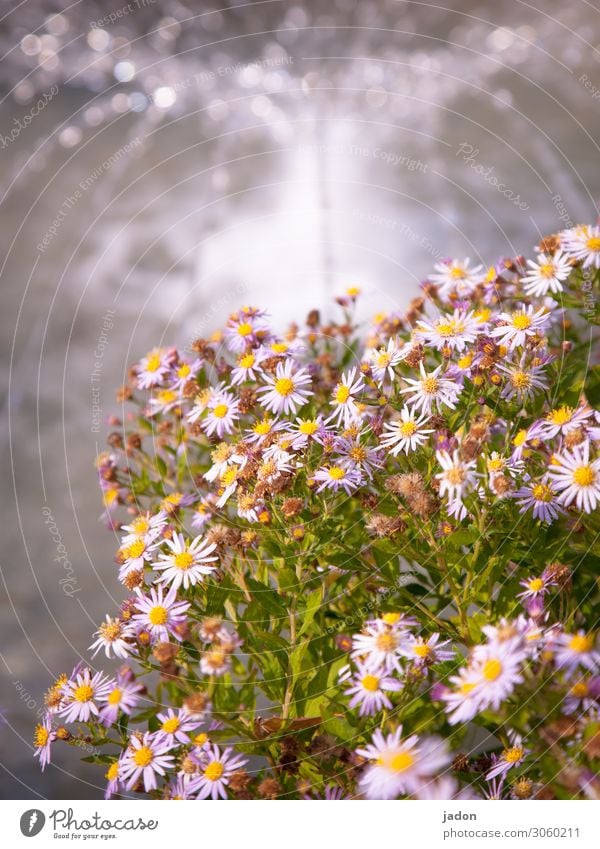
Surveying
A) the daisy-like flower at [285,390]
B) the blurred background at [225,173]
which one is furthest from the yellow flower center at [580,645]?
the blurred background at [225,173]

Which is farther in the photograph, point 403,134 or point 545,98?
point 403,134

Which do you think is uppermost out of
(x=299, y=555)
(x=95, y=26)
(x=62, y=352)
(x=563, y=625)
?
(x=95, y=26)

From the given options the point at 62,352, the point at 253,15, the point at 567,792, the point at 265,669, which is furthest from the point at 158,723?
the point at 253,15

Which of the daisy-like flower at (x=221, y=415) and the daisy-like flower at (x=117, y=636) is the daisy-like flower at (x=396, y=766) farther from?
the daisy-like flower at (x=221, y=415)

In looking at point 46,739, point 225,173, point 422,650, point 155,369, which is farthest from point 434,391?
point 225,173

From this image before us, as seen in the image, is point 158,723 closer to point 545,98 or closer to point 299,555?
point 299,555
